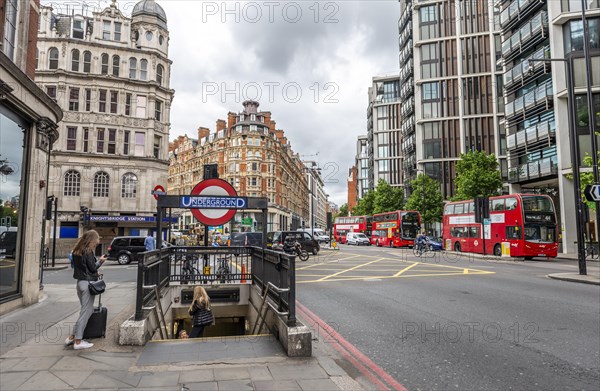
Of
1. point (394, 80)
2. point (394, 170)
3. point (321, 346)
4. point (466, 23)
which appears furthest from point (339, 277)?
point (394, 80)

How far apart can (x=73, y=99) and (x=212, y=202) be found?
32.5 meters

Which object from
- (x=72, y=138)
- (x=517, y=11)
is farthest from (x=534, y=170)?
(x=72, y=138)

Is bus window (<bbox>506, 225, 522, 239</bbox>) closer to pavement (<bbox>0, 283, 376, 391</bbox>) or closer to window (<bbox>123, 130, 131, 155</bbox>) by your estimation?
pavement (<bbox>0, 283, 376, 391</bbox>)

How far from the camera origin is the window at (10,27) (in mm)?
8578

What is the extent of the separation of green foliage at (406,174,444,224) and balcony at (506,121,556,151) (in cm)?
1252

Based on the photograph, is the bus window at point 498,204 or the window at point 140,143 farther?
the window at point 140,143

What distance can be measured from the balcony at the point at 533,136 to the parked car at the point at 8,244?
37425mm

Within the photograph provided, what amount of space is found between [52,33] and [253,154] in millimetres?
44712

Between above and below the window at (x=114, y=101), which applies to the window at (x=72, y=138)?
below

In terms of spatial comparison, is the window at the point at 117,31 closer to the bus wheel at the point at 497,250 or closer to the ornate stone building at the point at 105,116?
the ornate stone building at the point at 105,116

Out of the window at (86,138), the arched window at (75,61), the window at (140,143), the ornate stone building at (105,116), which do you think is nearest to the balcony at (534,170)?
the ornate stone building at (105,116)

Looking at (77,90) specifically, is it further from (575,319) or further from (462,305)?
(575,319)

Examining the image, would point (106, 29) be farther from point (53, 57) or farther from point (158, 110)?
point (158, 110)

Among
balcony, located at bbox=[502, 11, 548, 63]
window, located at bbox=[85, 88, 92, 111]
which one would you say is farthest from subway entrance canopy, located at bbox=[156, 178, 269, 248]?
balcony, located at bbox=[502, 11, 548, 63]
